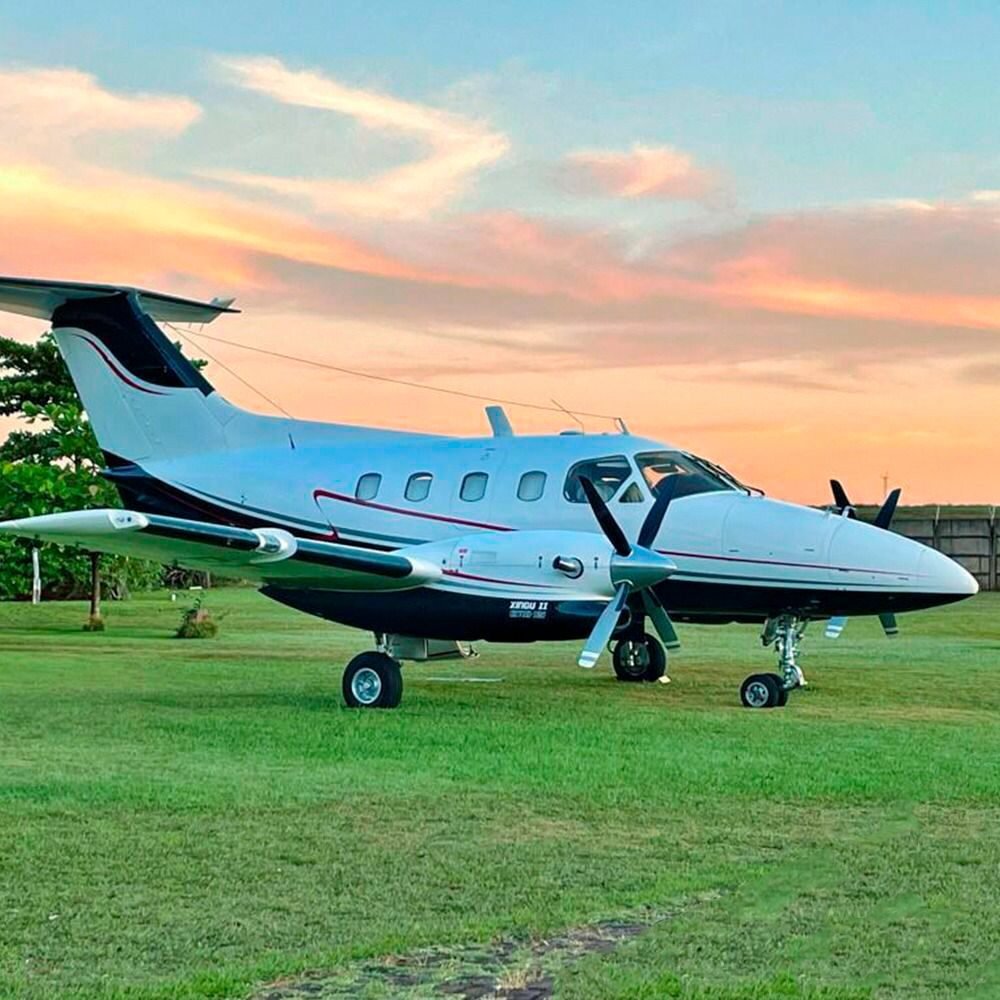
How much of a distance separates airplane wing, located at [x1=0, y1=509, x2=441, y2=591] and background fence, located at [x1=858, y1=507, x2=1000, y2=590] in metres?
36.1

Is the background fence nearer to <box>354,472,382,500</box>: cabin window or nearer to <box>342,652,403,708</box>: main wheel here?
<box>354,472,382,500</box>: cabin window

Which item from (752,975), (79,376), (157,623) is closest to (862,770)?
(752,975)

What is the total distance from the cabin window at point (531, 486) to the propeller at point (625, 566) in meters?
1.04

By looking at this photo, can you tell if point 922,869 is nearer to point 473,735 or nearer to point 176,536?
point 473,735

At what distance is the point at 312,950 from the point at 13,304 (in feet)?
51.5

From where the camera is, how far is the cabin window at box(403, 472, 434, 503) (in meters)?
17.0

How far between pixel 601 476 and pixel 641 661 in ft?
11.3

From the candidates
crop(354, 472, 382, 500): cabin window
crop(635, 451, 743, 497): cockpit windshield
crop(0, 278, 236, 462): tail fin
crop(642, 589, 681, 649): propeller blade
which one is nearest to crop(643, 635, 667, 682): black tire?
crop(642, 589, 681, 649): propeller blade

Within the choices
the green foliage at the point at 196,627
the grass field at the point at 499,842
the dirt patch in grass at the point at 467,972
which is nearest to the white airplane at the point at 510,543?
the grass field at the point at 499,842

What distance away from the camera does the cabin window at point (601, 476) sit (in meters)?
16.0

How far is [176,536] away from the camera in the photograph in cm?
1413

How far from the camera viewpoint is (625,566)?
14500 mm

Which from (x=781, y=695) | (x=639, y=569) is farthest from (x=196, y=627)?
(x=781, y=695)

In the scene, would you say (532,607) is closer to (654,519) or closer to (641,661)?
(654,519)
